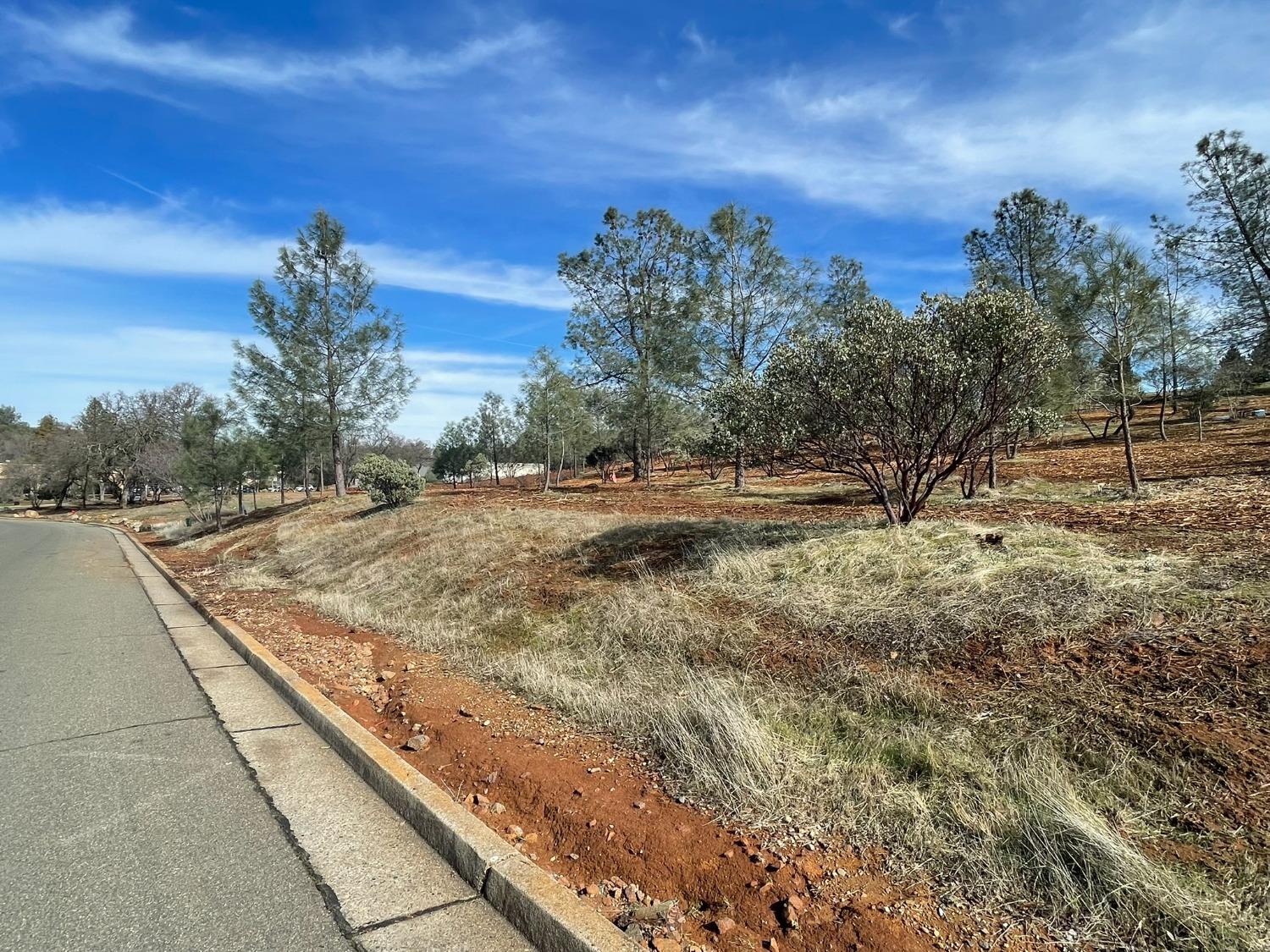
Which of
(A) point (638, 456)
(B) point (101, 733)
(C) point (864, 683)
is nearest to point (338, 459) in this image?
(A) point (638, 456)

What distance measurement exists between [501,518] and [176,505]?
5611cm

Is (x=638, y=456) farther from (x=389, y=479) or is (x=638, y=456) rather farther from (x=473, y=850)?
(x=473, y=850)

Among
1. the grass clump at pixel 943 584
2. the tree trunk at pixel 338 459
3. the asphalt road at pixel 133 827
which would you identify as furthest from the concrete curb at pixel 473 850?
the tree trunk at pixel 338 459

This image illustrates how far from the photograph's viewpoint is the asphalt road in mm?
2670

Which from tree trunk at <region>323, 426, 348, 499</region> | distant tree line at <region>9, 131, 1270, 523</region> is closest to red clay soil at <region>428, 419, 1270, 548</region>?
distant tree line at <region>9, 131, 1270, 523</region>

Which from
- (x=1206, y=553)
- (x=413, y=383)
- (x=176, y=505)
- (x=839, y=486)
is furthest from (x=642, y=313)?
(x=176, y=505)

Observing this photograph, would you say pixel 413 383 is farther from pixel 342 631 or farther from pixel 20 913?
pixel 20 913

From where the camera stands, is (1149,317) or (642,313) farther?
(642,313)

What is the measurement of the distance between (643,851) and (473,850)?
0.80m

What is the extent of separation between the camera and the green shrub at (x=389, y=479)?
18.2 metres

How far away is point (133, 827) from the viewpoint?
3.43 meters

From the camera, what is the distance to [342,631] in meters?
8.36

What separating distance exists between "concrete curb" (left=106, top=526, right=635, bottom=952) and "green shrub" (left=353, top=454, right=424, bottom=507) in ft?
45.2

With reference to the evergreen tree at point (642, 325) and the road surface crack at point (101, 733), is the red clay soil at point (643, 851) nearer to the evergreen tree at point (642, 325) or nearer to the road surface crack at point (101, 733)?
the road surface crack at point (101, 733)
